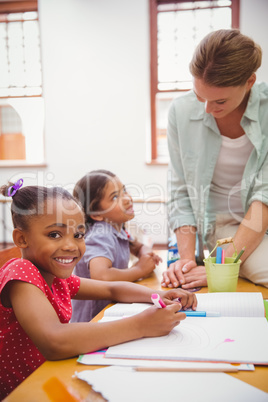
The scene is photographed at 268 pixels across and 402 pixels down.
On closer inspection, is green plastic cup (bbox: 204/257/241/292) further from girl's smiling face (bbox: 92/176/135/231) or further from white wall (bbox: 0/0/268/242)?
white wall (bbox: 0/0/268/242)

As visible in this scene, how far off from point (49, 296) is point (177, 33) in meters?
3.98

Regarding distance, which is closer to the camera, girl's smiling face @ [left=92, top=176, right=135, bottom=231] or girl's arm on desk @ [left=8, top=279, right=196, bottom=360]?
girl's arm on desk @ [left=8, top=279, right=196, bottom=360]

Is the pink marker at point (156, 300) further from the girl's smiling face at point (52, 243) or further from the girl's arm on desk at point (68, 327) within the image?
the girl's smiling face at point (52, 243)

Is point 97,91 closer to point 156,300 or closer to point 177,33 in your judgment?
point 177,33

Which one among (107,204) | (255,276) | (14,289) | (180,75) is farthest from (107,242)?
(180,75)

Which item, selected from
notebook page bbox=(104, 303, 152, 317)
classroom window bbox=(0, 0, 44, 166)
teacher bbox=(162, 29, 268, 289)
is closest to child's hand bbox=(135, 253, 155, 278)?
teacher bbox=(162, 29, 268, 289)

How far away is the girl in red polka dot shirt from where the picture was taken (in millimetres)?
687

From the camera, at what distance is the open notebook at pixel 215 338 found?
0.65 metres

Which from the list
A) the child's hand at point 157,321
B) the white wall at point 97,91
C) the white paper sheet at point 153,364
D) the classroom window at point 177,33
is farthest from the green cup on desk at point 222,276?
the classroom window at point 177,33

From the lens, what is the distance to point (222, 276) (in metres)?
1.07

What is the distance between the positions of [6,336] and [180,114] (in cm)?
104

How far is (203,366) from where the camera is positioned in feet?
2.02

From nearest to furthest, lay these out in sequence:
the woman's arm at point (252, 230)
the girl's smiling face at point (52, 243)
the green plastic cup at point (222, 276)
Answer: the girl's smiling face at point (52, 243) < the green plastic cup at point (222, 276) < the woman's arm at point (252, 230)

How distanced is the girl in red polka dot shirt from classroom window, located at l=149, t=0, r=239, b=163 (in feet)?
11.4
